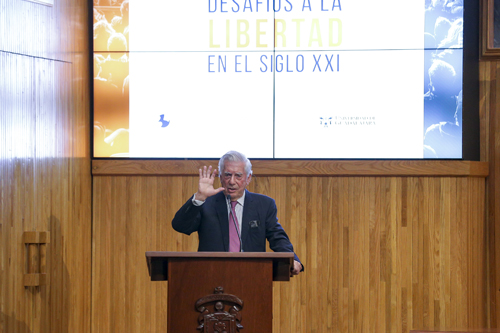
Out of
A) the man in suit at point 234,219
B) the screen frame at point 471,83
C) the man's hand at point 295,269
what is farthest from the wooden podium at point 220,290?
the screen frame at point 471,83

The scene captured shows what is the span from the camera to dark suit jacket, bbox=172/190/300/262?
2922mm

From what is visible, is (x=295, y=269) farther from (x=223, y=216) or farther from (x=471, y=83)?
(x=471, y=83)

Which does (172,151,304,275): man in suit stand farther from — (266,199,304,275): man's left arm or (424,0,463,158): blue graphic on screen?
(424,0,463,158): blue graphic on screen

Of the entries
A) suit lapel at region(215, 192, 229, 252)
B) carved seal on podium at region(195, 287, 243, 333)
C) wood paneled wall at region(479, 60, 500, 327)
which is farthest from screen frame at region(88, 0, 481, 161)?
carved seal on podium at region(195, 287, 243, 333)

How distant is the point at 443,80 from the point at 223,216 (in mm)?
2338

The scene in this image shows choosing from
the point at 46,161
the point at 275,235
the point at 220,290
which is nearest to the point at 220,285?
the point at 220,290

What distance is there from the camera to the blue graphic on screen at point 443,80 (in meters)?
4.28

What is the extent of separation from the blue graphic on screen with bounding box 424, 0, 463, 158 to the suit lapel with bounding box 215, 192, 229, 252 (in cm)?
200

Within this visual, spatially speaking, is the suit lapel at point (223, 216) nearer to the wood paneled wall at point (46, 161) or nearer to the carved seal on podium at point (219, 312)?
the carved seal on podium at point (219, 312)

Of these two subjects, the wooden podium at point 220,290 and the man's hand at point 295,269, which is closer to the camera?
the wooden podium at point 220,290

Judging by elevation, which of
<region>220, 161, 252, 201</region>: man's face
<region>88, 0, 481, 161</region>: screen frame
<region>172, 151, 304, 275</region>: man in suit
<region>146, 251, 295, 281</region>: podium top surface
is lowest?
<region>146, 251, 295, 281</region>: podium top surface

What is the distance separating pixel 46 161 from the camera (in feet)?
12.0

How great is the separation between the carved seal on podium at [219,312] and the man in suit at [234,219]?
536mm

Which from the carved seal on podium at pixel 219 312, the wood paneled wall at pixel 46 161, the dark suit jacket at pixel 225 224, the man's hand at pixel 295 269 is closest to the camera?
the carved seal on podium at pixel 219 312
